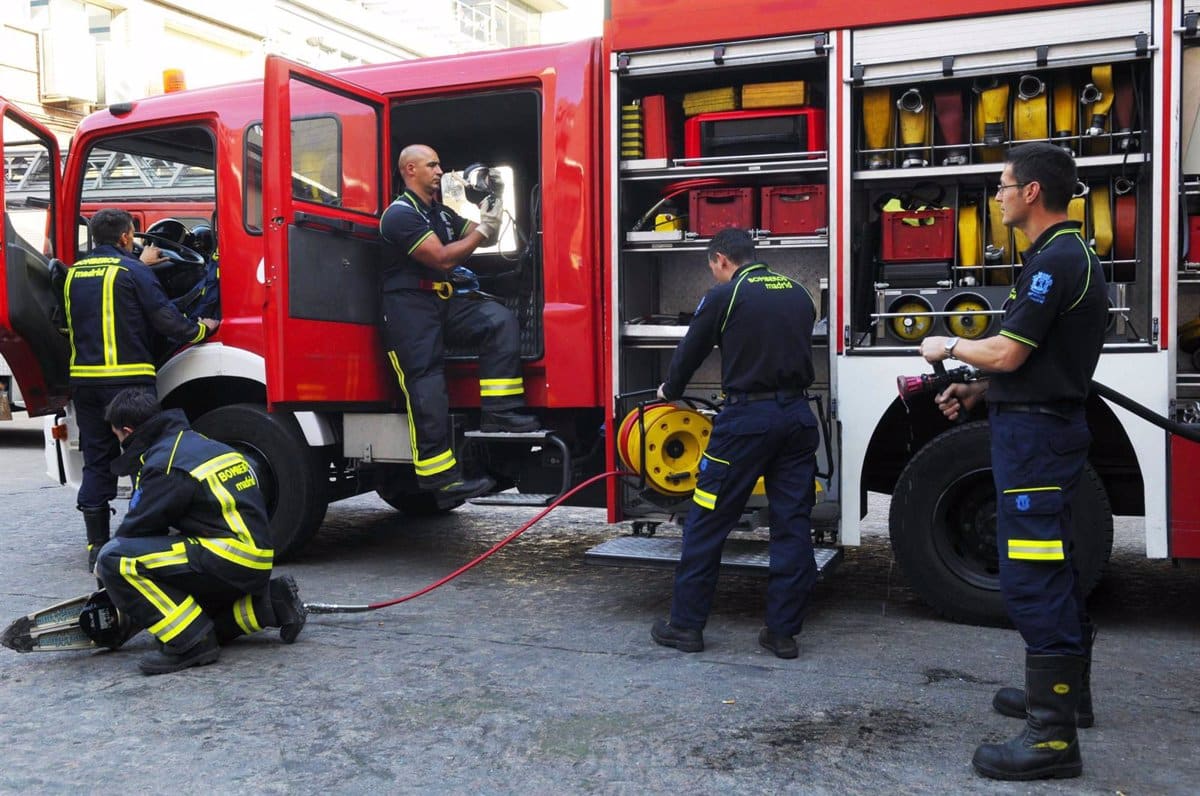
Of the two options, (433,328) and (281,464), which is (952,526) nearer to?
(433,328)

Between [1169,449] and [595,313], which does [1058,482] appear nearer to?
[1169,449]

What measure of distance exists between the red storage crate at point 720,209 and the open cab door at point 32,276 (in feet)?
11.4

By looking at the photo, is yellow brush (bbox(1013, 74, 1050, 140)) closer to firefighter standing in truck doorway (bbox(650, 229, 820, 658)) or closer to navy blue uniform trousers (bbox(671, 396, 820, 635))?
firefighter standing in truck doorway (bbox(650, 229, 820, 658))

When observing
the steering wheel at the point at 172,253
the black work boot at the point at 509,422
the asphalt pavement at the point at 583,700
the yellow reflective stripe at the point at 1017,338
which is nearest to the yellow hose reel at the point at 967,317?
the asphalt pavement at the point at 583,700

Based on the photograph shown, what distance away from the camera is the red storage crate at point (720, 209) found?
5348 millimetres

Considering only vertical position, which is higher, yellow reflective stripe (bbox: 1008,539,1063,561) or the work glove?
the work glove

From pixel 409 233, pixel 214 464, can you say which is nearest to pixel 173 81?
pixel 409 233

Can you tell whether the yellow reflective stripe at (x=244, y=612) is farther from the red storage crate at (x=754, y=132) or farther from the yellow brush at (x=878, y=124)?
the yellow brush at (x=878, y=124)

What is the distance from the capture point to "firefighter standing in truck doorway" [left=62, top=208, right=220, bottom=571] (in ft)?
19.8

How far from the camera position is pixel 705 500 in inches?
179

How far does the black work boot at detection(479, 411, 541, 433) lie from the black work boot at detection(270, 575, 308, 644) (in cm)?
139

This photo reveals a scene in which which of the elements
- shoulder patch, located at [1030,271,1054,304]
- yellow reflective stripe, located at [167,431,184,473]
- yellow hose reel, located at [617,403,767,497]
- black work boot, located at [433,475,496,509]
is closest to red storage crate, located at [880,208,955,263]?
yellow hose reel, located at [617,403,767,497]

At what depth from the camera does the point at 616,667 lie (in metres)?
4.39

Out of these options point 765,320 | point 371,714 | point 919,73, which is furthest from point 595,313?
point 371,714
